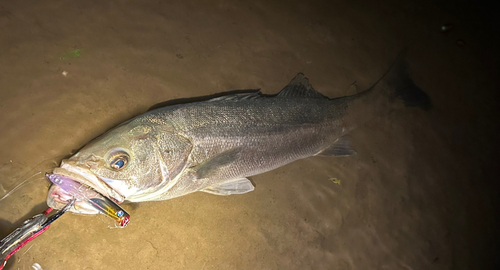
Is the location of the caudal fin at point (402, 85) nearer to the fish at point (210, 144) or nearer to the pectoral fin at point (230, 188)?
the fish at point (210, 144)

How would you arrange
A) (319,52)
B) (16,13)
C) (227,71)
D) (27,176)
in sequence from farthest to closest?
(319,52)
(227,71)
(16,13)
(27,176)

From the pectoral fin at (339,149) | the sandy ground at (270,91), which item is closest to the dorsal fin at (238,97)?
the sandy ground at (270,91)

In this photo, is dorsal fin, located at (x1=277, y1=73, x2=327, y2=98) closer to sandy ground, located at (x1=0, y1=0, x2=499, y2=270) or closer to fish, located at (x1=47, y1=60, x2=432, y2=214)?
fish, located at (x1=47, y1=60, x2=432, y2=214)

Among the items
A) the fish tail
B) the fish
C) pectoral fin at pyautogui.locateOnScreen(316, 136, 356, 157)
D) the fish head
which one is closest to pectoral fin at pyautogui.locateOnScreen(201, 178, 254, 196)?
the fish

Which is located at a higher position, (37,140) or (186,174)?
(37,140)

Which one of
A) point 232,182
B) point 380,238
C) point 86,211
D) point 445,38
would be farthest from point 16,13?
point 445,38

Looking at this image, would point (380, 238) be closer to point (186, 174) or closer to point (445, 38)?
point (186, 174)
